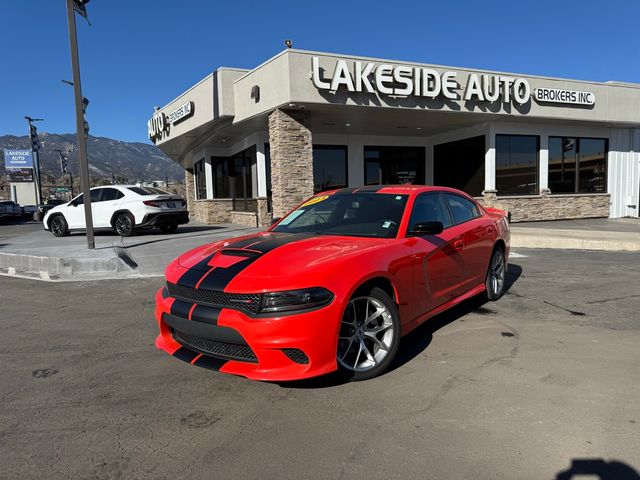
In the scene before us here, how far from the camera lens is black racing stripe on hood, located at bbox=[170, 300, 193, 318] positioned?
3293 millimetres

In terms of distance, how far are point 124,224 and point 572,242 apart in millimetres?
12269

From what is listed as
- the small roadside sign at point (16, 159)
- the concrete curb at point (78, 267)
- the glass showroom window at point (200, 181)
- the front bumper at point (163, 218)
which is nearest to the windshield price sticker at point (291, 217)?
the concrete curb at point (78, 267)

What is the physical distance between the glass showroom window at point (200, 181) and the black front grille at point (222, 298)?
63.8 ft

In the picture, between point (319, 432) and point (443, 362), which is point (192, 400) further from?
point (443, 362)

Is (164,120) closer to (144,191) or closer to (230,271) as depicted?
(144,191)

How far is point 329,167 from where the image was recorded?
749 inches

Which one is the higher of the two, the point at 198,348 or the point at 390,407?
the point at 198,348

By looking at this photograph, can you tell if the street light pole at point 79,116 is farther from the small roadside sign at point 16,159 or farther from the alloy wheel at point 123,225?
the small roadside sign at point 16,159

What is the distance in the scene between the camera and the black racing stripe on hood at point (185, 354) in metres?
3.32

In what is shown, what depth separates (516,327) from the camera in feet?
15.5

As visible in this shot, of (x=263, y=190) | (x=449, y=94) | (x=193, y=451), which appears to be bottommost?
(x=193, y=451)

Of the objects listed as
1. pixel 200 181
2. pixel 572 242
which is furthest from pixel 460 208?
pixel 200 181

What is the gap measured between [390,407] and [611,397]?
1.56 metres

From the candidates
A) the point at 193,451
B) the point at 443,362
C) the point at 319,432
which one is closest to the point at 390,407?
the point at 319,432
